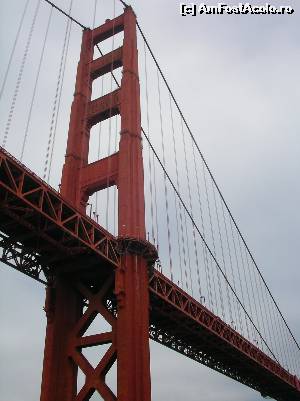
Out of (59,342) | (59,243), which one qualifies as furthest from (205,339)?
(59,243)

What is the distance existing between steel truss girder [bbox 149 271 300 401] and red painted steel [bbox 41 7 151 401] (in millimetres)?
3259

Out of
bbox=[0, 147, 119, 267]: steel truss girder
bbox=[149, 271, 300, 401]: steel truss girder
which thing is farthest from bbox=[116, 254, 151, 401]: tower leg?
bbox=[149, 271, 300, 401]: steel truss girder

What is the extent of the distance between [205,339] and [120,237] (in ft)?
58.4

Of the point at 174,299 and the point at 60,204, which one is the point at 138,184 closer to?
the point at 60,204

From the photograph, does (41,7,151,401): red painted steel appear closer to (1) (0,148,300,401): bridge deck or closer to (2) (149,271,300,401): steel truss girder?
(1) (0,148,300,401): bridge deck

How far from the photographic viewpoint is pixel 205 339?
126 ft

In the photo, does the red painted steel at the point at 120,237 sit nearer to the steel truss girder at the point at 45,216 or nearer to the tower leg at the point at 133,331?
the tower leg at the point at 133,331

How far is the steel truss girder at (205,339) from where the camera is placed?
99.9ft

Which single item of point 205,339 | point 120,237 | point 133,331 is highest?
point 205,339

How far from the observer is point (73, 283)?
2500cm

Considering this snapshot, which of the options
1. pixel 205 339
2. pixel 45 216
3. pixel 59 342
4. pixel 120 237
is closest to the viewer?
pixel 45 216

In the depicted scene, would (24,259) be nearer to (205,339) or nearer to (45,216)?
(45,216)

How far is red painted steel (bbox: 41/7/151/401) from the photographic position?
21.7m

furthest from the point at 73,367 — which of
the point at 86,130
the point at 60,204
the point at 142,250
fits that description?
the point at 86,130
